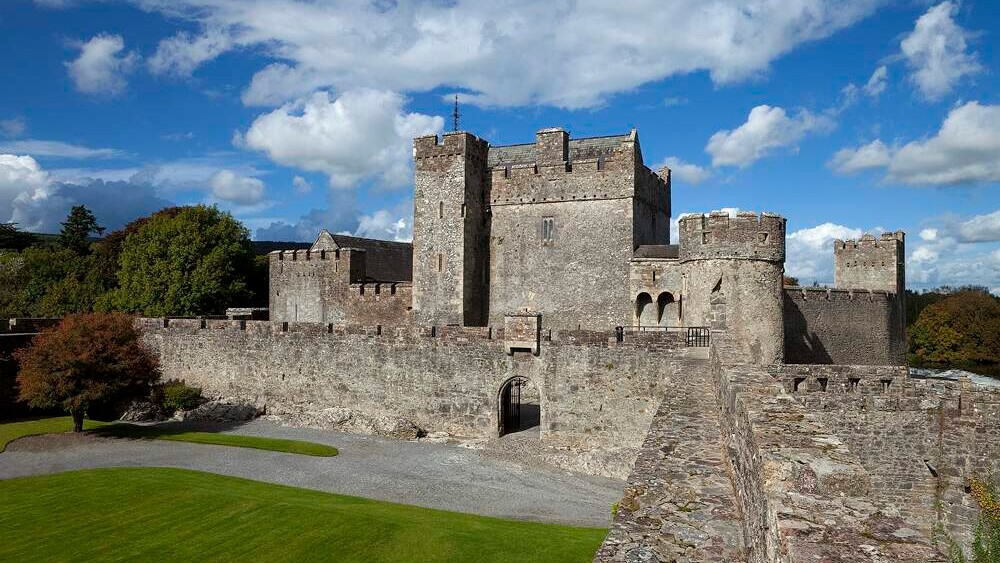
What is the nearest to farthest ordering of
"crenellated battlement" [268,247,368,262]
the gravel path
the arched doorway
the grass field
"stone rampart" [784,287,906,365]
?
the gravel path → the grass field → the arched doorway → "stone rampart" [784,287,906,365] → "crenellated battlement" [268,247,368,262]


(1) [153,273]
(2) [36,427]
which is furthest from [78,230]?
(2) [36,427]

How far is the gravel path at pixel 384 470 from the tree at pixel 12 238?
55164mm

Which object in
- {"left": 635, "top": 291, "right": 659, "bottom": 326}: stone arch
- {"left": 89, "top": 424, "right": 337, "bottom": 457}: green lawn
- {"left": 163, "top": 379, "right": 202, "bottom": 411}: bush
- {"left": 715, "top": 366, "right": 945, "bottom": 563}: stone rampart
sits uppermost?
{"left": 635, "top": 291, "right": 659, "bottom": 326}: stone arch

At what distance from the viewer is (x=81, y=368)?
80.6 feet

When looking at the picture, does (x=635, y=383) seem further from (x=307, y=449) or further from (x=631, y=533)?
(x=631, y=533)

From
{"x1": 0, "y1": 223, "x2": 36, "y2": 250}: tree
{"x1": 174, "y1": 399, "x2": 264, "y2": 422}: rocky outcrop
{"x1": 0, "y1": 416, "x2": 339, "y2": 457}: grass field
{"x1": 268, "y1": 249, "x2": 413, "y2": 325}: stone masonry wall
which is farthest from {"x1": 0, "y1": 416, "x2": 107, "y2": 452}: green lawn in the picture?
{"x1": 0, "y1": 223, "x2": 36, "y2": 250}: tree

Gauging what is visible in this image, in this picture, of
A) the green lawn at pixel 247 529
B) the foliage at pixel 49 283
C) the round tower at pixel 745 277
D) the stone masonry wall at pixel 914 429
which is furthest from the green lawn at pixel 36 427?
the stone masonry wall at pixel 914 429

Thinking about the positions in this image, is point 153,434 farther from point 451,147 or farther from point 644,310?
point 644,310

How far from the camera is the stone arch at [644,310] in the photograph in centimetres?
2748

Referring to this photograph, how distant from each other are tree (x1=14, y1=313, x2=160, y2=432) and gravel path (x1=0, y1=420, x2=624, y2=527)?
5.37 ft

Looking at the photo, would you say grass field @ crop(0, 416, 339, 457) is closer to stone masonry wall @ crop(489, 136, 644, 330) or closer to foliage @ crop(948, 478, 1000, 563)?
stone masonry wall @ crop(489, 136, 644, 330)

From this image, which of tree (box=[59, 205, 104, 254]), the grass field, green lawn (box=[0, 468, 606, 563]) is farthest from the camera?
tree (box=[59, 205, 104, 254])

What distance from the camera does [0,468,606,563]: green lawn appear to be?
1368 cm

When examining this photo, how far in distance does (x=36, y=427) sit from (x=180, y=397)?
518cm
